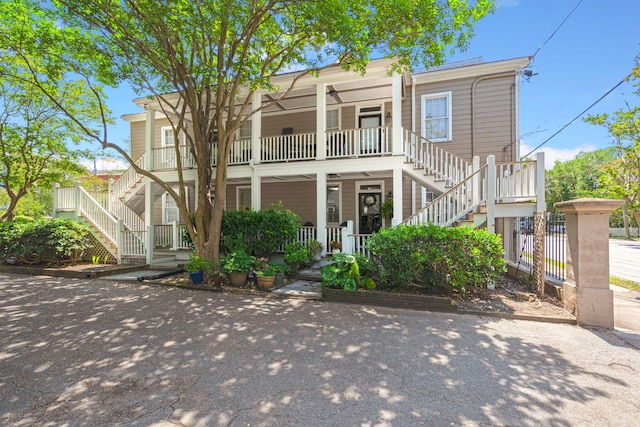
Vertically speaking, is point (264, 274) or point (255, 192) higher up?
point (255, 192)

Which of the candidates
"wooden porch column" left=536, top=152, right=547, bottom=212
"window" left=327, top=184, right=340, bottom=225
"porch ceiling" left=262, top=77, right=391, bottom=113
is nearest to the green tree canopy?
"wooden porch column" left=536, top=152, right=547, bottom=212

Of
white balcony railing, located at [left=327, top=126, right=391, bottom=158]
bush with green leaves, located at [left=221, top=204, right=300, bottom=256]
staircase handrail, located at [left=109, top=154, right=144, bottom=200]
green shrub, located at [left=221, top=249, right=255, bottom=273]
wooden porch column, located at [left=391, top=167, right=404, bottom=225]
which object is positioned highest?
white balcony railing, located at [left=327, top=126, right=391, bottom=158]

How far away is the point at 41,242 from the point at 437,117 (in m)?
13.0

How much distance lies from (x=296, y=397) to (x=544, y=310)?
453 centimetres

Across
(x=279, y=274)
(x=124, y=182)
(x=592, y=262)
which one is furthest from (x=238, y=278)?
(x=124, y=182)

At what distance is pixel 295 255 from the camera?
8023 mm

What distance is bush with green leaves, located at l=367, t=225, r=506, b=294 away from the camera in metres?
5.54

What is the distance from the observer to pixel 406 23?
6.46 metres

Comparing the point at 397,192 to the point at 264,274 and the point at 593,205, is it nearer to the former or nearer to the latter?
the point at 264,274

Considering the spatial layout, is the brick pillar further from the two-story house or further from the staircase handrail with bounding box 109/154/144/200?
the staircase handrail with bounding box 109/154/144/200

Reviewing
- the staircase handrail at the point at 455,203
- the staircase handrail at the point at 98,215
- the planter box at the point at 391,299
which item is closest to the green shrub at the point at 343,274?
the planter box at the point at 391,299

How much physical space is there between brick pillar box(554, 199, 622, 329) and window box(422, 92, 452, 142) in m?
6.50

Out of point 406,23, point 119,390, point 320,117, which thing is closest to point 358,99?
point 320,117

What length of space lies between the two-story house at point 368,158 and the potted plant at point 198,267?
1482 millimetres
